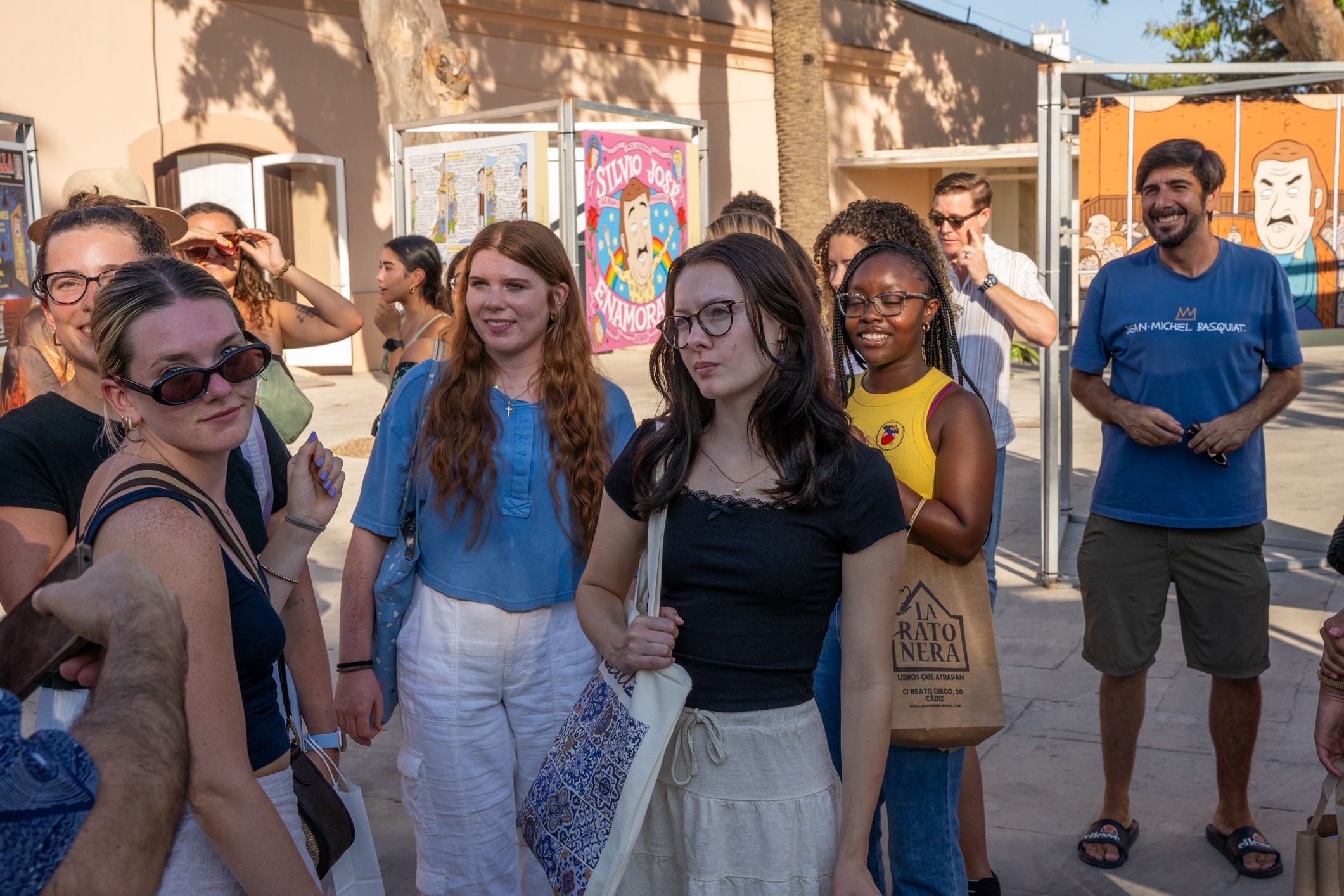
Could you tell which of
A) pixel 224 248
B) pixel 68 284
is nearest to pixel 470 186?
pixel 224 248

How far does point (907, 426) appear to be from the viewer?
2.80m

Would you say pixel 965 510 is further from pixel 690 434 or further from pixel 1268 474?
pixel 1268 474

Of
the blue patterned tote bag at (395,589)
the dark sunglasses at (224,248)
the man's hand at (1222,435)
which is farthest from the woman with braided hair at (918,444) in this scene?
the dark sunglasses at (224,248)

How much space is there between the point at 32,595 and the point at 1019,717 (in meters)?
4.15

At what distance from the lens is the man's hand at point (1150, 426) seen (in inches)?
150

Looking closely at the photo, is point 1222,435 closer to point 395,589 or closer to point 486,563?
point 486,563

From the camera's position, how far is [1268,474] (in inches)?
351

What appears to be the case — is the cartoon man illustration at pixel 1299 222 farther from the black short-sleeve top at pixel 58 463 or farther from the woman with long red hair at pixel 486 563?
the black short-sleeve top at pixel 58 463

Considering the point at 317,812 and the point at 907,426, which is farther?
the point at 907,426

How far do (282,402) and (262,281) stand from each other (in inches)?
38.0

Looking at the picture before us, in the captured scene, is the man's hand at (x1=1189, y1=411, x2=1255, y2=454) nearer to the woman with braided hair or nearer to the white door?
the woman with braided hair

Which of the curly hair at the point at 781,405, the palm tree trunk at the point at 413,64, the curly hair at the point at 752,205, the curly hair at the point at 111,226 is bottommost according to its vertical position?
the curly hair at the point at 781,405

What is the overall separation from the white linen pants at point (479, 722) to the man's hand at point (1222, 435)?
6.94ft

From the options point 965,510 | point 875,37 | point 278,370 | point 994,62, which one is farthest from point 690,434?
point 994,62
